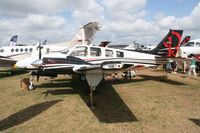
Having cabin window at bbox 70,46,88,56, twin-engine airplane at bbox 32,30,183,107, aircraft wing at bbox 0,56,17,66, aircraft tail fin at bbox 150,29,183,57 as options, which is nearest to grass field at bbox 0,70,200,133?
twin-engine airplane at bbox 32,30,183,107

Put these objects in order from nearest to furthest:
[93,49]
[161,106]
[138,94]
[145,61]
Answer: [161,106]
[138,94]
[93,49]
[145,61]

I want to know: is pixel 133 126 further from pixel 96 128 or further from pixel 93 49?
pixel 93 49

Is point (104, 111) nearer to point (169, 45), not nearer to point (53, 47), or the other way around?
point (169, 45)

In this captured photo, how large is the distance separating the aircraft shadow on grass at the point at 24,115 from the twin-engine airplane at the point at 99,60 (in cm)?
196

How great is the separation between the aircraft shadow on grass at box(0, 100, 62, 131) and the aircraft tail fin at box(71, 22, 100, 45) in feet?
49.9

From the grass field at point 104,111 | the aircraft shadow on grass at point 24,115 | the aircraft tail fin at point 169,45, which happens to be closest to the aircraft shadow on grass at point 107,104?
the grass field at point 104,111

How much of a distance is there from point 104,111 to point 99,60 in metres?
5.00

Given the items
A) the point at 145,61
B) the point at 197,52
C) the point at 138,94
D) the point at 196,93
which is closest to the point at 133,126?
the point at 138,94

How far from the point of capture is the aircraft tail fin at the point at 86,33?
23.9 metres

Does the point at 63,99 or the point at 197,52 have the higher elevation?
the point at 197,52

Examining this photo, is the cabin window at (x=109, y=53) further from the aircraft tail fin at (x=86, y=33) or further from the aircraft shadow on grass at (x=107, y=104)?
the aircraft tail fin at (x=86, y=33)

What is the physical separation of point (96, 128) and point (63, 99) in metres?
4.09

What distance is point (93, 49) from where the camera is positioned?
12.9 m

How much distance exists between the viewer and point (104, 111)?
8531 mm
